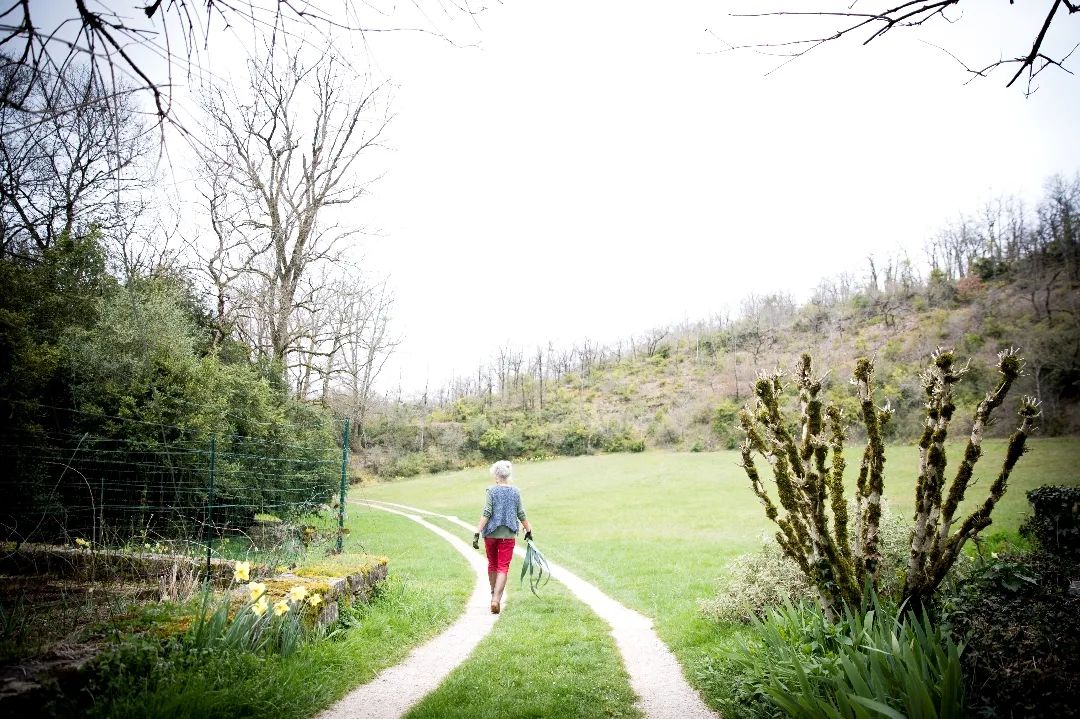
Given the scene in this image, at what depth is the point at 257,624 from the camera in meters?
4.48

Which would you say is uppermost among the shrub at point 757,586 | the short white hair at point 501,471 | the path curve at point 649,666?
the short white hair at point 501,471

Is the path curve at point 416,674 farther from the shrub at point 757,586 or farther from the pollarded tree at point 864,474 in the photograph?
the pollarded tree at point 864,474

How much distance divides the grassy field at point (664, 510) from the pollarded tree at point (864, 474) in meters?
0.62

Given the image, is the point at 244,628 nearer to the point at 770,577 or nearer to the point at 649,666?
the point at 649,666

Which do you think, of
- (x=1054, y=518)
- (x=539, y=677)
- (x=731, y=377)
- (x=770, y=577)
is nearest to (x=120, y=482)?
(x=539, y=677)

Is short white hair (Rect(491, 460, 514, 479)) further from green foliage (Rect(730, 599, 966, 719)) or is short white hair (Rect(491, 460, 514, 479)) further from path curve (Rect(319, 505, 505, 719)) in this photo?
green foliage (Rect(730, 599, 966, 719))

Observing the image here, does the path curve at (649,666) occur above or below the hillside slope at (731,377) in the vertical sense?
below

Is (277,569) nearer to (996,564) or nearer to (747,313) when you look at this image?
(996,564)

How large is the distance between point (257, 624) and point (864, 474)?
18.0 feet

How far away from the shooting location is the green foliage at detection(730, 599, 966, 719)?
110 inches

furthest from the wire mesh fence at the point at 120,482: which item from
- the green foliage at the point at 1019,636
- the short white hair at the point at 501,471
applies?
the green foliage at the point at 1019,636

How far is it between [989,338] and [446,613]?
3811cm

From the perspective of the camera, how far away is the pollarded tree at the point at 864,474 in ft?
12.2

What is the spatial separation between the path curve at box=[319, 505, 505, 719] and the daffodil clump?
831 millimetres
